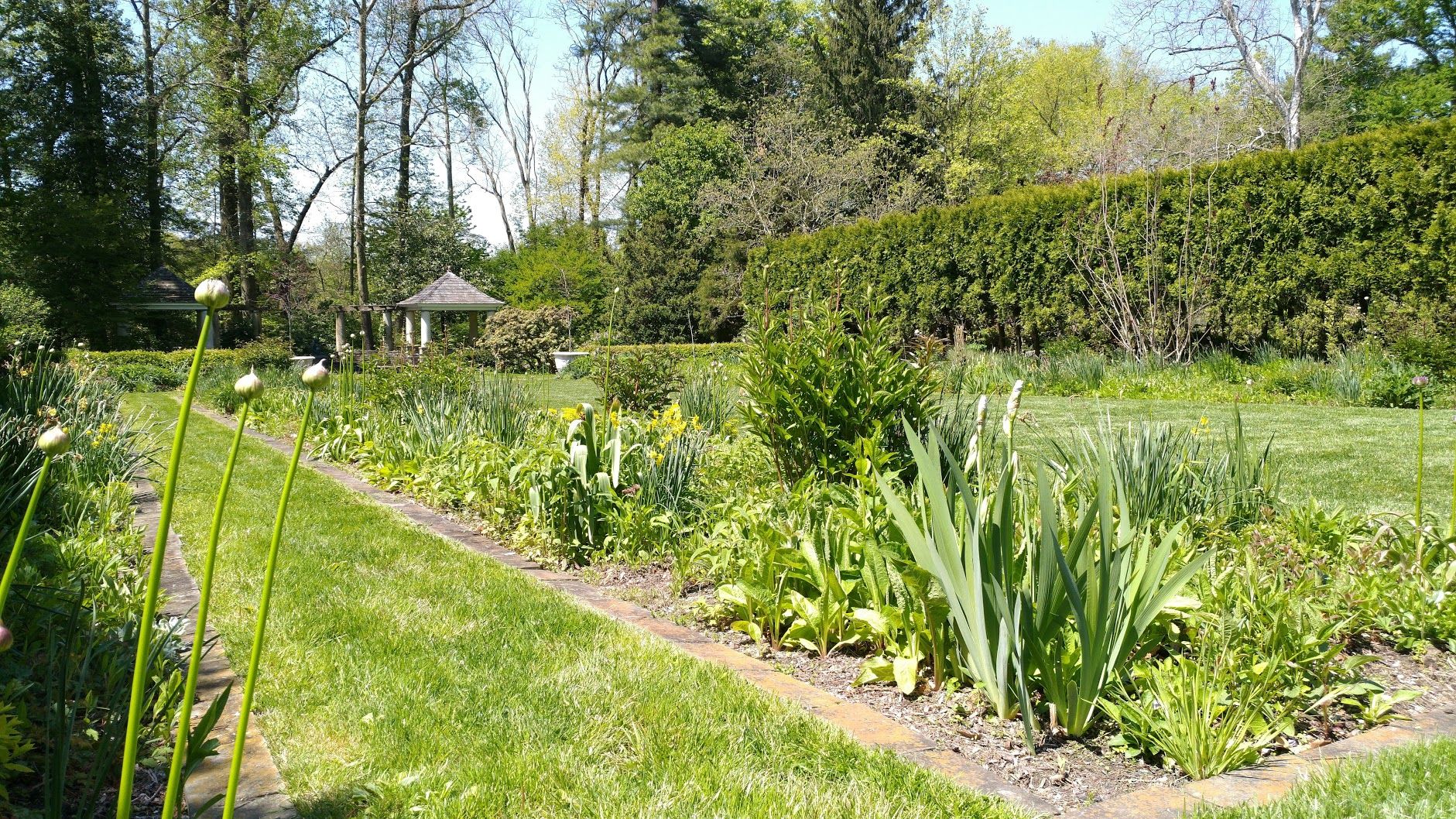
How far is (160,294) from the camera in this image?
72.5ft

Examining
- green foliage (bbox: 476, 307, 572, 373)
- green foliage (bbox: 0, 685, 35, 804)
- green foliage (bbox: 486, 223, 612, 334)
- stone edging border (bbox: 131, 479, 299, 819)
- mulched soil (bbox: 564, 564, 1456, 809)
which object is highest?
green foliage (bbox: 486, 223, 612, 334)

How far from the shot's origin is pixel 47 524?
408 cm

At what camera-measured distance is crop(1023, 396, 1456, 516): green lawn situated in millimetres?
4883

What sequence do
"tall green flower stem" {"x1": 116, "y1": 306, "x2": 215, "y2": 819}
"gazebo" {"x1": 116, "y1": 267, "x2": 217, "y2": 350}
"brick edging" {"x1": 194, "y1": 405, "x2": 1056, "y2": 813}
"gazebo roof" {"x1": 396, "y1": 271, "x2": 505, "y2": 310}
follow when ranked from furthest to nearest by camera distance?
"gazebo" {"x1": 116, "y1": 267, "x2": 217, "y2": 350}, "gazebo roof" {"x1": 396, "y1": 271, "x2": 505, "y2": 310}, "brick edging" {"x1": 194, "y1": 405, "x2": 1056, "y2": 813}, "tall green flower stem" {"x1": 116, "y1": 306, "x2": 215, "y2": 819}

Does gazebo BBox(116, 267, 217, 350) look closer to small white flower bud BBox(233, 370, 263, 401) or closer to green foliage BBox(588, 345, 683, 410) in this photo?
green foliage BBox(588, 345, 683, 410)

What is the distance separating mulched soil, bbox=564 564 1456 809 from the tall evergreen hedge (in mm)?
4123

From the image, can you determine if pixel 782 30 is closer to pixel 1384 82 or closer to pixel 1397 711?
pixel 1384 82

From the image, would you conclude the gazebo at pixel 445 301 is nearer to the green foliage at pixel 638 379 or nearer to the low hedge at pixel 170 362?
the low hedge at pixel 170 362

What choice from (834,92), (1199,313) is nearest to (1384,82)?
(834,92)

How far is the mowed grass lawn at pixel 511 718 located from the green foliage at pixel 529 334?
15.2 m

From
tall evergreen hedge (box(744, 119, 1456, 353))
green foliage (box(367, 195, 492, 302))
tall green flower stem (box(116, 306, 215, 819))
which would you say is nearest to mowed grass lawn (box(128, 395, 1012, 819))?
tall green flower stem (box(116, 306, 215, 819))

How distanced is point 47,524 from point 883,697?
3806mm

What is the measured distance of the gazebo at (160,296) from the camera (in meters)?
21.5

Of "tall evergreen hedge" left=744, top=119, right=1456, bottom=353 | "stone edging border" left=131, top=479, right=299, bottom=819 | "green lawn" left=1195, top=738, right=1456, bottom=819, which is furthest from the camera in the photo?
"tall evergreen hedge" left=744, top=119, right=1456, bottom=353
